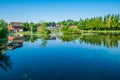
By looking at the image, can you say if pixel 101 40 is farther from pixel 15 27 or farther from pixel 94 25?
pixel 15 27

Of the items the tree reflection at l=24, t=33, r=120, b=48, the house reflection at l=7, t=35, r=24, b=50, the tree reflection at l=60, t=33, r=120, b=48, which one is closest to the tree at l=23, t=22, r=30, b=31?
the tree reflection at l=24, t=33, r=120, b=48

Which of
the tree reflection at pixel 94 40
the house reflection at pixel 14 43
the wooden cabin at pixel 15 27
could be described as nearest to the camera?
the house reflection at pixel 14 43

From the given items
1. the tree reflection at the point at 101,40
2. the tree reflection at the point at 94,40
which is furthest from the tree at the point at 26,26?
the tree reflection at the point at 101,40

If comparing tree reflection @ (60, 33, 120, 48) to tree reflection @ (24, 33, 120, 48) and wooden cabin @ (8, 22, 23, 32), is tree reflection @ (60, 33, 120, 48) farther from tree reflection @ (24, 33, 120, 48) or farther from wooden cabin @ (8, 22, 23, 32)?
wooden cabin @ (8, 22, 23, 32)

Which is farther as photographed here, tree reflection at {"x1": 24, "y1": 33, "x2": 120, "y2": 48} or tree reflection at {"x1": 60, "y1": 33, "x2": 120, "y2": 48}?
tree reflection at {"x1": 24, "y1": 33, "x2": 120, "y2": 48}

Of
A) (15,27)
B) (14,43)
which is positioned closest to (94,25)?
(15,27)

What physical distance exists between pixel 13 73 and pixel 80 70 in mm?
5468

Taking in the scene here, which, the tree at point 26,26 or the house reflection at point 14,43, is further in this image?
the tree at point 26,26

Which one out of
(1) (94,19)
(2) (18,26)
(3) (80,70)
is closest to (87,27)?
(1) (94,19)

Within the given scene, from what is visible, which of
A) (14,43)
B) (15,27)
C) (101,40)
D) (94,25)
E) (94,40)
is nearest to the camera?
(14,43)

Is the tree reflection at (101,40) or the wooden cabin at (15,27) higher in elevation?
the wooden cabin at (15,27)

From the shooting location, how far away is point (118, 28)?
9094 centimetres

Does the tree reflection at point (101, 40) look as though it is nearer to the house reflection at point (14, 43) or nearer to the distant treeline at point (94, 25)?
the house reflection at point (14, 43)

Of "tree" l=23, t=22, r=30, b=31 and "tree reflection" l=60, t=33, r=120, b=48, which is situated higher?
"tree" l=23, t=22, r=30, b=31
